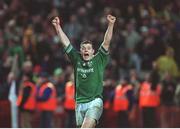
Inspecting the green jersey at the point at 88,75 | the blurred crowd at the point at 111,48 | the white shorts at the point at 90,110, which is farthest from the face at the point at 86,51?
the blurred crowd at the point at 111,48

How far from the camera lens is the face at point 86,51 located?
14125mm

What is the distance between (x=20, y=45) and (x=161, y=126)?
5.35 m

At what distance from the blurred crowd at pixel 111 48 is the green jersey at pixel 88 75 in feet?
23.5

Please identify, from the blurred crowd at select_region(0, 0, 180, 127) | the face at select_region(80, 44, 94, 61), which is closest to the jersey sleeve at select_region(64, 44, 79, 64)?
the face at select_region(80, 44, 94, 61)

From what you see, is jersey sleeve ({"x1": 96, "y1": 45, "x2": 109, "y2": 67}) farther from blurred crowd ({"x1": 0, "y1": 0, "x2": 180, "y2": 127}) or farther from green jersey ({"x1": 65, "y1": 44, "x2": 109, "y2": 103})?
blurred crowd ({"x1": 0, "y1": 0, "x2": 180, "y2": 127})

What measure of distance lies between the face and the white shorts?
2.53 feet

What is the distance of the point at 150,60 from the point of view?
24719mm

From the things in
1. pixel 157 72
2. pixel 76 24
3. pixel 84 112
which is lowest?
pixel 84 112

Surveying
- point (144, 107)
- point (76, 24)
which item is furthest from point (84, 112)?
point (76, 24)

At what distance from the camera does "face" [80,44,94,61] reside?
46.3 ft

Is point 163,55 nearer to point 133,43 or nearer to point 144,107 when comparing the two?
point 133,43

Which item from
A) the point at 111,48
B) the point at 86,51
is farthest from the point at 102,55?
the point at 111,48

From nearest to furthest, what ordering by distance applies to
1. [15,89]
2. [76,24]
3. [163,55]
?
[15,89], [163,55], [76,24]

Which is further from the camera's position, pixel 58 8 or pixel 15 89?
pixel 58 8
